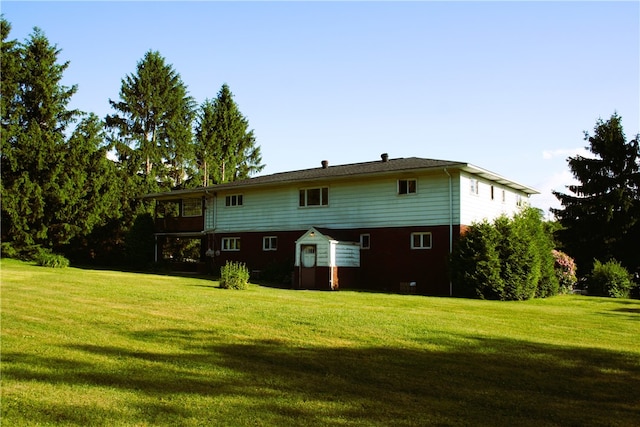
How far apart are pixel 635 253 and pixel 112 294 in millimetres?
32126

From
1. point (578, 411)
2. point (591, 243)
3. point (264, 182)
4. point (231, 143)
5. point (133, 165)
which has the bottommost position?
point (578, 411)

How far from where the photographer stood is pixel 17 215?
3266cm

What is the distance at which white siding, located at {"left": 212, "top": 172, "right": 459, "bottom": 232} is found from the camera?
985 inches

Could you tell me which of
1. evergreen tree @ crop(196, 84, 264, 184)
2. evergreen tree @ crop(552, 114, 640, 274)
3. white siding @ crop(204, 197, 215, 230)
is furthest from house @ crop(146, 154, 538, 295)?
evergreen tree @ crop(196, 84, 264, 184)

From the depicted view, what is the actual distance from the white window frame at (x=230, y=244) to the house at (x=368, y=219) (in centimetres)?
9

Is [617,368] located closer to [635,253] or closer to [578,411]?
[578,411]

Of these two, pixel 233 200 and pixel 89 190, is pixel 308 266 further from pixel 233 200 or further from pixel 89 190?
pixel 89 190

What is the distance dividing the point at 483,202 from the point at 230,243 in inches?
581

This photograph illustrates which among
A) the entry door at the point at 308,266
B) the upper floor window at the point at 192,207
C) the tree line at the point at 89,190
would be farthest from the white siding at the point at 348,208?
the tree line at the point at 89,190

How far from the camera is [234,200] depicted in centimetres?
3312

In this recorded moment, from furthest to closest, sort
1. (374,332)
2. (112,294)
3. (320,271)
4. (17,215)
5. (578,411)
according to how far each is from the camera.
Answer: (17,215) → (320,271) → (112,294) → (374,332) → (578,411)

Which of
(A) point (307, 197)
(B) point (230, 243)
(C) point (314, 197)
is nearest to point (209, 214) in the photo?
(B) point (230, 243)

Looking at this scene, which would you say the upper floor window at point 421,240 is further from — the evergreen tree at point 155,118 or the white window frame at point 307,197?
the evergreen tree at point 155,118

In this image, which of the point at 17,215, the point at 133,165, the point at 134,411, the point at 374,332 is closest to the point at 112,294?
the point at 374,332
